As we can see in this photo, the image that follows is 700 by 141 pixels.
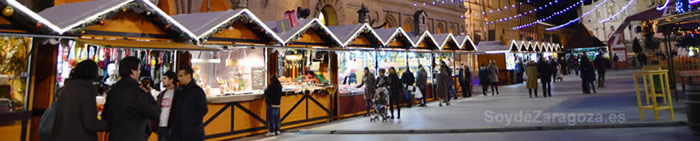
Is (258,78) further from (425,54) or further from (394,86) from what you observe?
(425,54)

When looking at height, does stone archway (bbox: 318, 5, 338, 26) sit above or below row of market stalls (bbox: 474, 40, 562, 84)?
above

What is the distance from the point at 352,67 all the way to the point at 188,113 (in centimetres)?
728

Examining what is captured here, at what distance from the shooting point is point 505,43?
2177cm

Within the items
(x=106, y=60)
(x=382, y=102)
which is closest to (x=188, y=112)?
(x=106, y=60)

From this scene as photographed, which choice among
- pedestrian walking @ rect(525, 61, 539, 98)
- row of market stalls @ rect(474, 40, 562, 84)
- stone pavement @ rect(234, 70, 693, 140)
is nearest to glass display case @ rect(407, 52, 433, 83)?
pedestrian walking @ rect(525, 61, 539, 98)

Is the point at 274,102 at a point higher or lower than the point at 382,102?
higher

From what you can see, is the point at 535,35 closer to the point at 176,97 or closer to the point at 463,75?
the point at 463,75

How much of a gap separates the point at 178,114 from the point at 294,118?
4627mm

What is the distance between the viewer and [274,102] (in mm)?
7781

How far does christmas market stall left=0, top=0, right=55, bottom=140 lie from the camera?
16.2 feet

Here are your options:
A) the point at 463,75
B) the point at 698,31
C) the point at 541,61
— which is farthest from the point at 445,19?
the point at 698,31

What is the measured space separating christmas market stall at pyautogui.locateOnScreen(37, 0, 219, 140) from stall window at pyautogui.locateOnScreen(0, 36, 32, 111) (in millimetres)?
234

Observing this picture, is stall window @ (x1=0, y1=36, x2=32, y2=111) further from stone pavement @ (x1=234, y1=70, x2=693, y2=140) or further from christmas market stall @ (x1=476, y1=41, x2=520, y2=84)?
christmas market stall @ (x1=476, y1=41, x2=520, y2=84)

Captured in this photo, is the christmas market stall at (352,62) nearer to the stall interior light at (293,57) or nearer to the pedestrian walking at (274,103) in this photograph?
the stall interior light at (293,57)
